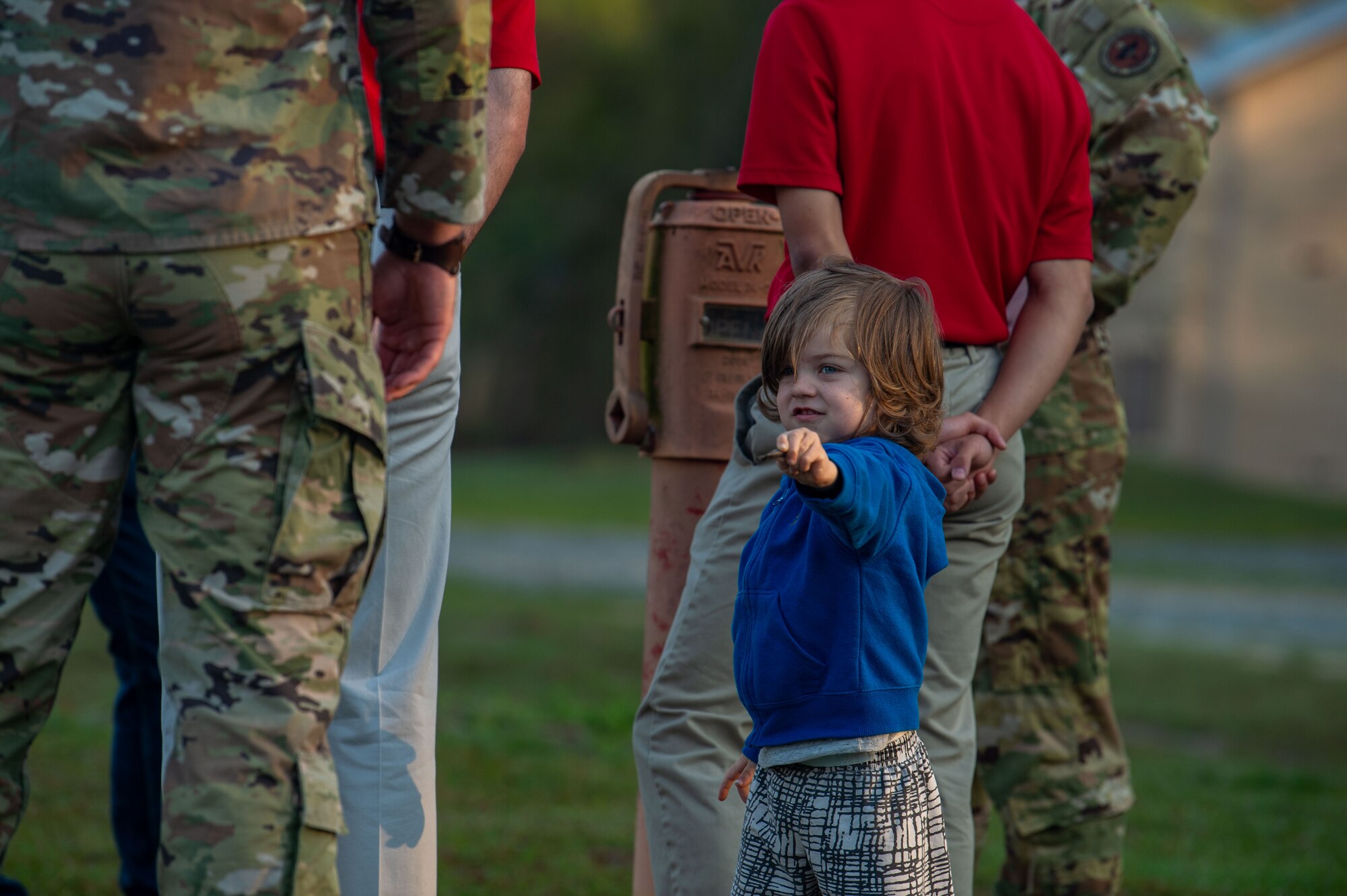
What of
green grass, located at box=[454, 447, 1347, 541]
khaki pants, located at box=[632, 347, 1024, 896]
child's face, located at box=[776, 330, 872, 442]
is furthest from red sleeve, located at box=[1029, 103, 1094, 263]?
green grass, located at box=[454, 447, 1347, 541]

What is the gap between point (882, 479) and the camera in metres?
2.21

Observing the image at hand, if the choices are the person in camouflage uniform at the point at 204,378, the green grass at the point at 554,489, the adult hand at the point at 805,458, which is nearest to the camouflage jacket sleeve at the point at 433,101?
the person in camouflage uniform at the point at 204,378

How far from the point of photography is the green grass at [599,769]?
14.0 ft

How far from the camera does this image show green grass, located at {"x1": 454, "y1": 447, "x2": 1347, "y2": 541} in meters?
19.1

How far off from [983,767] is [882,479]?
163 cm

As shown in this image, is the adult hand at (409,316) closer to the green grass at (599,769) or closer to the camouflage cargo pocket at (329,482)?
the camouflage cargo pocket at (329,482)

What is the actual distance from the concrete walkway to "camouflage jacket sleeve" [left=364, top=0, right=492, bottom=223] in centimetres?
958

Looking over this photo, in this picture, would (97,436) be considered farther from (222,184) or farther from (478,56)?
(478,56)

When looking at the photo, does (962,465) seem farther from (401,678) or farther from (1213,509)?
(1213,509)

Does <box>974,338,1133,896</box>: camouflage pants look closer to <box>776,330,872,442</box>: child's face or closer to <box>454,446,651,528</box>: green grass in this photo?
<box>776,330,872,442</box>: child's face

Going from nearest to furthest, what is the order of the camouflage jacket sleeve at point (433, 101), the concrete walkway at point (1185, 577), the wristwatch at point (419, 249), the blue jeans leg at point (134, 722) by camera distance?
the camouflage jacket sleeve at point (433, 101), the wristwatch at point (419, 249), the blue jeans leg at point (134, 722), the concrete walkway at point (1185, 577)

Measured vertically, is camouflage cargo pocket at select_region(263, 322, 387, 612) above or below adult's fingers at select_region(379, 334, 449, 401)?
below

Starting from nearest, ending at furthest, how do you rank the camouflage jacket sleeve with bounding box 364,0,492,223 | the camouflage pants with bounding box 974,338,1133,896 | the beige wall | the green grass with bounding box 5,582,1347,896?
the camouflage jacket sleeve with bounding box 364,0,492,223
the camouflage pants with bounding box 974,338,1133,896
the green grass with bounding box 5,582,1347,896
the beige wall

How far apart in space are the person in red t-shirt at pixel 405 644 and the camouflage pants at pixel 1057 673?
4.94 ft
